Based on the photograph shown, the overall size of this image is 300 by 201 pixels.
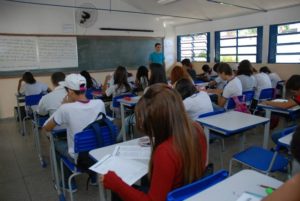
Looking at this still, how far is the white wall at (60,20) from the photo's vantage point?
6.02 meters

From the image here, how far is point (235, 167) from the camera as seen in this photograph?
9.86 ft

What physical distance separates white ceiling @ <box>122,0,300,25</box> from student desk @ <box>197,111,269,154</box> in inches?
185

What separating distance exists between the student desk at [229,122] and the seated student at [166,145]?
1.14m

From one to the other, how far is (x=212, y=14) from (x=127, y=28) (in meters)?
2.72

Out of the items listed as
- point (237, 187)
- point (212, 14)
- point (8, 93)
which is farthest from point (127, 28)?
point (237, 187)

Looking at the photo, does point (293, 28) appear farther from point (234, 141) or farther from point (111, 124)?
point (111, 124)

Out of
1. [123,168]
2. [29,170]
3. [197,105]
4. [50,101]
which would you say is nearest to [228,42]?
[197,105]

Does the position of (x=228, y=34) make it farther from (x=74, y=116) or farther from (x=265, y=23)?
(x=74, y=116)

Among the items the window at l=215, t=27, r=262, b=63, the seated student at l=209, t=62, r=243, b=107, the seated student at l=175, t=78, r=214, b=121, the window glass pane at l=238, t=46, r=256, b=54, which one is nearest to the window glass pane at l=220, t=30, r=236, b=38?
the window at l=215, t=27, r=262, b=63

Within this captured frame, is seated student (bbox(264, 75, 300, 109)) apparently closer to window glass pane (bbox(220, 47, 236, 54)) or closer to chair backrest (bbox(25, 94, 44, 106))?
chair backrest (bbox(25, 94, 44, 106))

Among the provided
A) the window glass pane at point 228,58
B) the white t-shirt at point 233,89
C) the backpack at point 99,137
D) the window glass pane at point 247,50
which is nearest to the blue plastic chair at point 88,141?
the backpack at point 99,137

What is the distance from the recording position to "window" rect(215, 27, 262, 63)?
23.3ft

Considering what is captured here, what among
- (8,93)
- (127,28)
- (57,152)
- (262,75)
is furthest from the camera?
(127,28)

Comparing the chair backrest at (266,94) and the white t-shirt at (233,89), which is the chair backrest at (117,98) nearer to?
the white t-shirt at (233,89)
